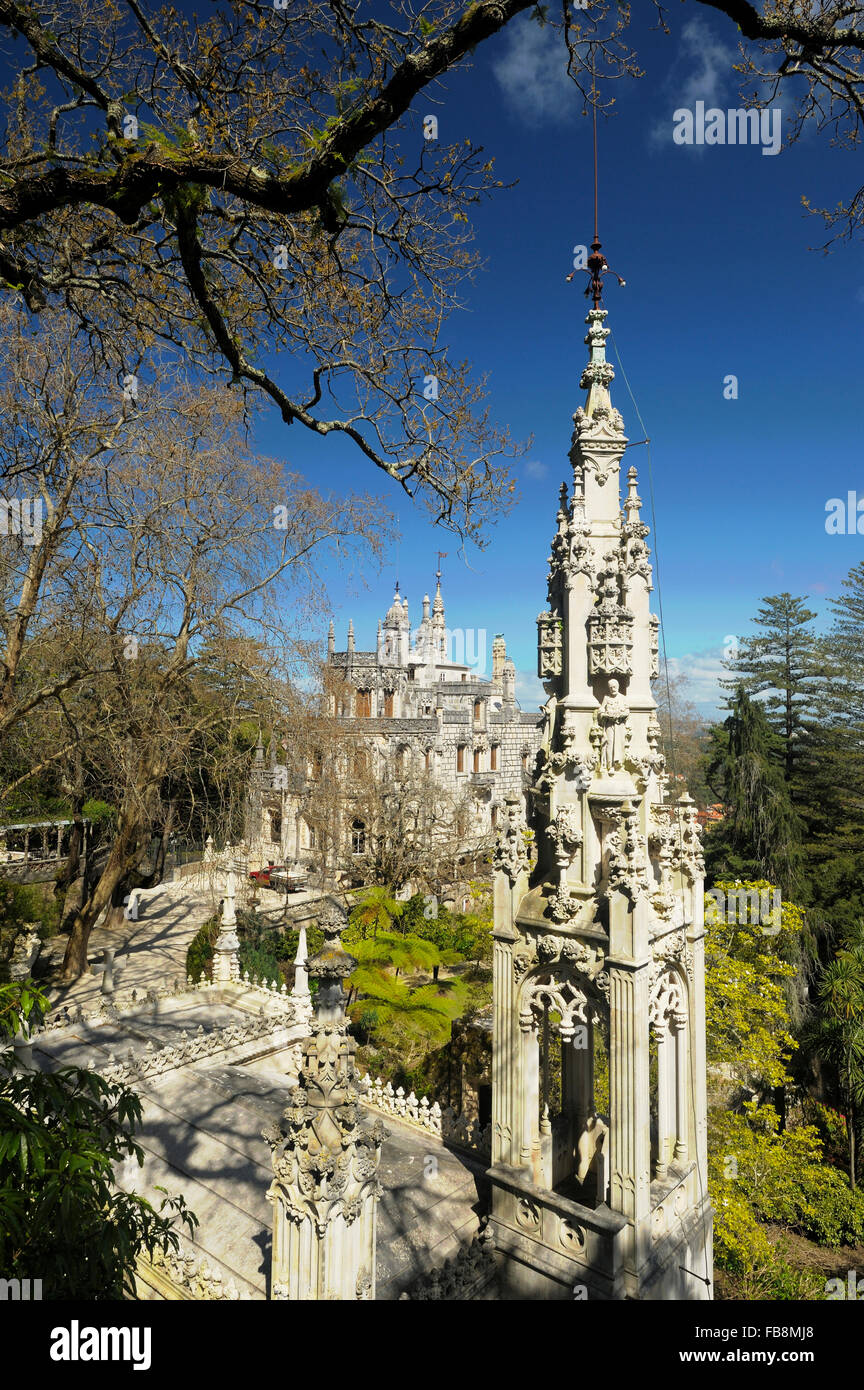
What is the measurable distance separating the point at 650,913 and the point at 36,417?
441 inches

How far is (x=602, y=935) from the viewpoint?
643 centimetres

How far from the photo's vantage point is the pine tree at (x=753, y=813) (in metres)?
27.2

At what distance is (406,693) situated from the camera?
39406 mm

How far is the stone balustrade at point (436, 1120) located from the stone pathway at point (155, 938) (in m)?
9.88

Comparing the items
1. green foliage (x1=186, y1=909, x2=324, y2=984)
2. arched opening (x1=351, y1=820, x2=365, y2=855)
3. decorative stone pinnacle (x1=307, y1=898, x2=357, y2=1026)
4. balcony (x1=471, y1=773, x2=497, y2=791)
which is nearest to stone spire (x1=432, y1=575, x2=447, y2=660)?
balcony (x1=471, y1=773, x2=497, y2=791)

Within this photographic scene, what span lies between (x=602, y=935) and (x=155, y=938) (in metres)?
21.7

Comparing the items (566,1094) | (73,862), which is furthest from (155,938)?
(566,1094)

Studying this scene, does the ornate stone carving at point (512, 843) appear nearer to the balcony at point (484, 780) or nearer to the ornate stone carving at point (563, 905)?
the ornate stone carving at point (563, 905)

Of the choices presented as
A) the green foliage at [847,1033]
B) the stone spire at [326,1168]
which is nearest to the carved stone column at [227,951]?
the stone spire at [326,1168]

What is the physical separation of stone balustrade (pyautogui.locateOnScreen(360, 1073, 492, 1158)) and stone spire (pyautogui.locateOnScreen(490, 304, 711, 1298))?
1338 mm

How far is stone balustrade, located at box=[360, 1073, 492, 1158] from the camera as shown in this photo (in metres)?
8.83

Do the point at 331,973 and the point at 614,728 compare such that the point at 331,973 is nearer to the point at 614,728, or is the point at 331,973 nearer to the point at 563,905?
the point at 563,905
